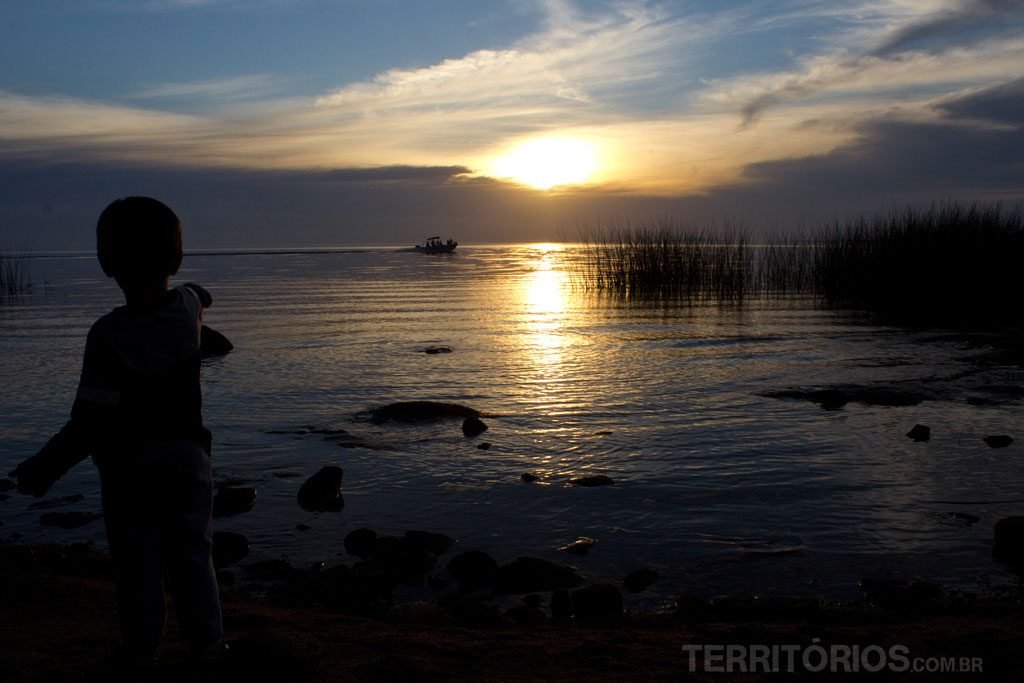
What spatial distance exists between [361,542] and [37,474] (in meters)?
3.55

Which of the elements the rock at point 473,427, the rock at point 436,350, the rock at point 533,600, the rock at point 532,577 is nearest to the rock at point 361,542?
the rock at point 532,577

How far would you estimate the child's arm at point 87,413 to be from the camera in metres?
2.98

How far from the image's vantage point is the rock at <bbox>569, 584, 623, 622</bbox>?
505 cm

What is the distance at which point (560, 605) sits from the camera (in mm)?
5129

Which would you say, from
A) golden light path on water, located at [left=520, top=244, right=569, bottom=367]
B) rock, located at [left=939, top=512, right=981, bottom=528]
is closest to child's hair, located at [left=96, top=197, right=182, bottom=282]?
rock, located at [left=939, top=512, right=981, bottom=528]

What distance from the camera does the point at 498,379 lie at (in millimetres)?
14781

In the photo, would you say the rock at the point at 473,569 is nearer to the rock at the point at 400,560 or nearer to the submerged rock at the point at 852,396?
the rock at the point at 400,560

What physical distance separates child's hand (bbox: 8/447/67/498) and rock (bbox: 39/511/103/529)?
442 cm

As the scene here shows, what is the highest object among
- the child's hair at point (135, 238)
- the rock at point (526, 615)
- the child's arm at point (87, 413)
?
the child's hair at point (135, 238)

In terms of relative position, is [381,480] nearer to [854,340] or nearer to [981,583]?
[981,583]

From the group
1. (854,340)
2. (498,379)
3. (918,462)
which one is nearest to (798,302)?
(854,340)

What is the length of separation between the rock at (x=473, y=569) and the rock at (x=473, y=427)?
438 centimetres

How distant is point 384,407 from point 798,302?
79.9ft

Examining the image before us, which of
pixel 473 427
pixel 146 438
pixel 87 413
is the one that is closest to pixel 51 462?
pixel 87 413
